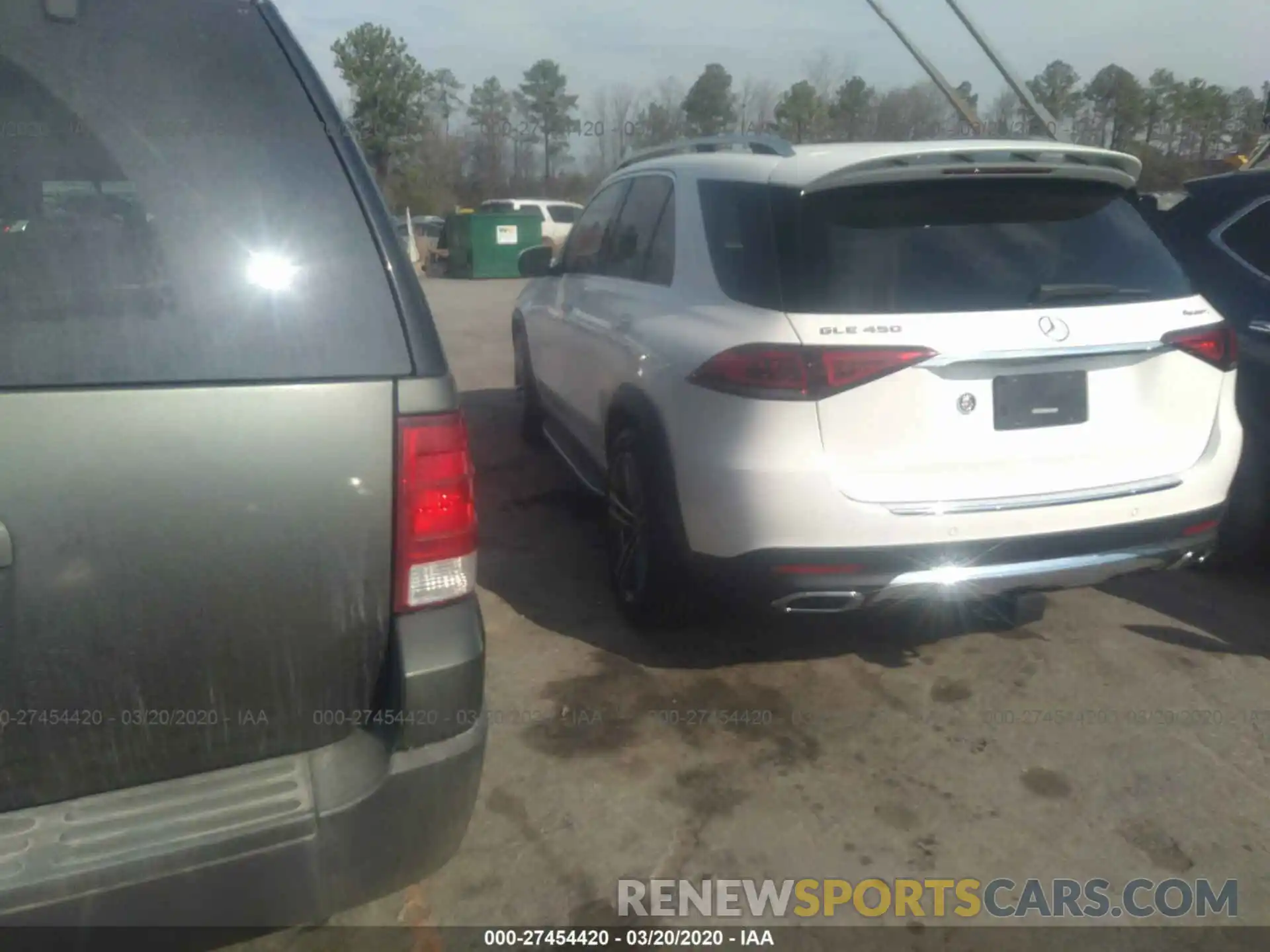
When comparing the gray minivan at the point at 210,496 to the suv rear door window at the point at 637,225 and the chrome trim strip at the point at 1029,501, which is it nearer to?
the chrome trim strip at the point at 1029,501

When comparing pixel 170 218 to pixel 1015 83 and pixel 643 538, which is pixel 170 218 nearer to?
→ pixel 643 538

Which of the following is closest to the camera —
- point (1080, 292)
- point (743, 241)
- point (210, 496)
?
point (210, 496)

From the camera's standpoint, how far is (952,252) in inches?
128

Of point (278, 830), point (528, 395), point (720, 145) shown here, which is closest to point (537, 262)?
point (528, 395)

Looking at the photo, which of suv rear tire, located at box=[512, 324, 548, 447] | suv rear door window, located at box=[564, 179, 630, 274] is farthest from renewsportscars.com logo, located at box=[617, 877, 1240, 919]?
suv rear tire, located at box=[512, 324, 548, 447]

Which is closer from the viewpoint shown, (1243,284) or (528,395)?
(1243,284)

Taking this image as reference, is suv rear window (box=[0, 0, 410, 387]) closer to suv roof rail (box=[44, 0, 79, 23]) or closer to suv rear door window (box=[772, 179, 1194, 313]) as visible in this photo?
suv roof rail (box=[44, 0, 79, 23])

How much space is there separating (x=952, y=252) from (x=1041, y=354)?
0.42 m

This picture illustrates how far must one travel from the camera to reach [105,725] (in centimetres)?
182

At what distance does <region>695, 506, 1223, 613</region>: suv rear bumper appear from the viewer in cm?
313

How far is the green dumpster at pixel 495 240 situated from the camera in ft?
79.6

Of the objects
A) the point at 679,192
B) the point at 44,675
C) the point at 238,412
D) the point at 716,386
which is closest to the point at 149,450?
the point at 238,412

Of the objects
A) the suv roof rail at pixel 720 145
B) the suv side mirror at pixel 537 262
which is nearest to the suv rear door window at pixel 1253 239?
the suv roof rail at pixel 720 145

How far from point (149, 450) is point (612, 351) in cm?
266
